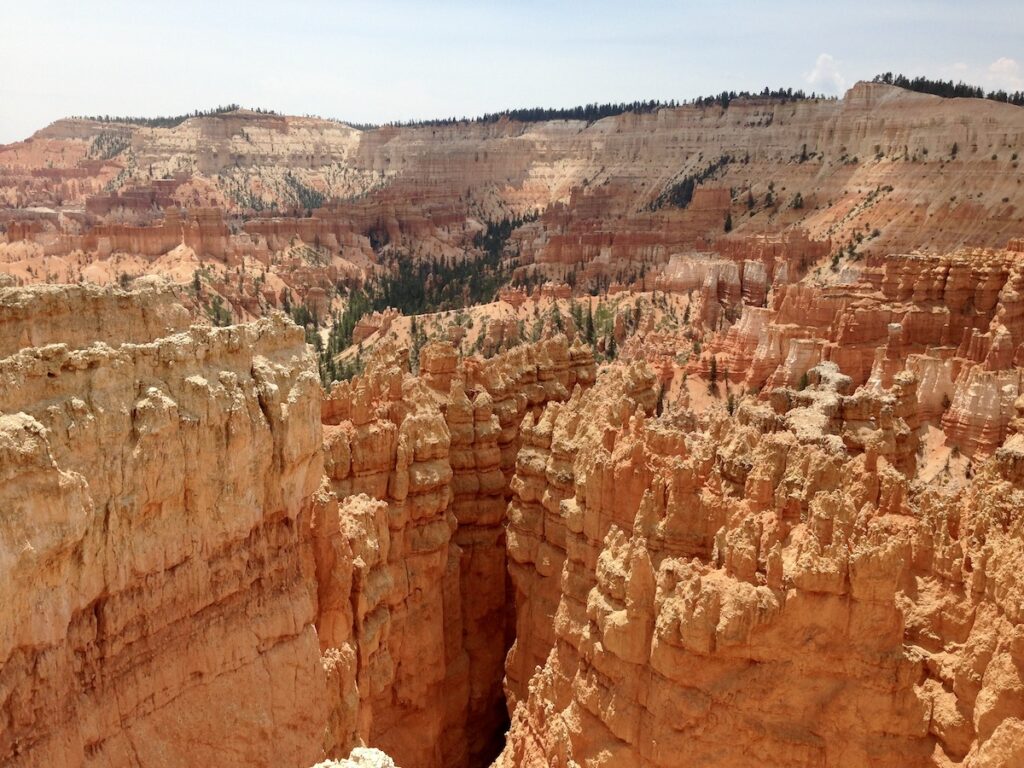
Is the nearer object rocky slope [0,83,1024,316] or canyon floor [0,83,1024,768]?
canyon floor [0,83,1024,768]

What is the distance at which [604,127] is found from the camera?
119875 mm

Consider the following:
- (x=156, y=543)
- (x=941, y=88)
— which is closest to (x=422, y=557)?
(x=156, y=543)

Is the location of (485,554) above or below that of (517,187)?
above

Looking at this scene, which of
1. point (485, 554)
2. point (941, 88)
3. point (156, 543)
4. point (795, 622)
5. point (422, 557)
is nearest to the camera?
point (156, 543)

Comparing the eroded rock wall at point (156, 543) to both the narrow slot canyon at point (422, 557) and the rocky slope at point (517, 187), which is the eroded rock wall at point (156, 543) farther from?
the rocky slope at point (517, 187)

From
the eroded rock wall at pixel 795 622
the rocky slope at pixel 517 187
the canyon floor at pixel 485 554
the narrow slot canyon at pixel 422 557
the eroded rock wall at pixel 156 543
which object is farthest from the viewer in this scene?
the rocky slope at pixel 517 187

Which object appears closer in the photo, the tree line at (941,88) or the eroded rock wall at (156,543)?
the eroded rock wall at (156,543)

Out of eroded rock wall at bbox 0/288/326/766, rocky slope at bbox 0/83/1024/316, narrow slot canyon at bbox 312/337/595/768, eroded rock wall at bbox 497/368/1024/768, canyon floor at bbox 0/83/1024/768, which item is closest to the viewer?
eroded rock wall at bbox 0/288/326/766

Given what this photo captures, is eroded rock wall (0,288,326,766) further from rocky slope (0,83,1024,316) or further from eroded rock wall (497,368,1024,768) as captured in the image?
rocky slope (0,83,1024,316)

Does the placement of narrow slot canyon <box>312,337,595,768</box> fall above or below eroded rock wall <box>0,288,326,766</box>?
below

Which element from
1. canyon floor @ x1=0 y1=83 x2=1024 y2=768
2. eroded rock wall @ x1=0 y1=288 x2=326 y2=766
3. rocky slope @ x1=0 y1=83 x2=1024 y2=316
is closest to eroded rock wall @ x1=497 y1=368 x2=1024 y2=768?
canyon floor @ x1=0 y1=83 x2=1024 y2=768

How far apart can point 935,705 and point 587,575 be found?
17.2ft

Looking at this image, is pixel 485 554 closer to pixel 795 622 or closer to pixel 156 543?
pixel 795 622

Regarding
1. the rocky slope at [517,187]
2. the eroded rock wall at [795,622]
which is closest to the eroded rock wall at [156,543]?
the eroded rock wall at [795,622]
